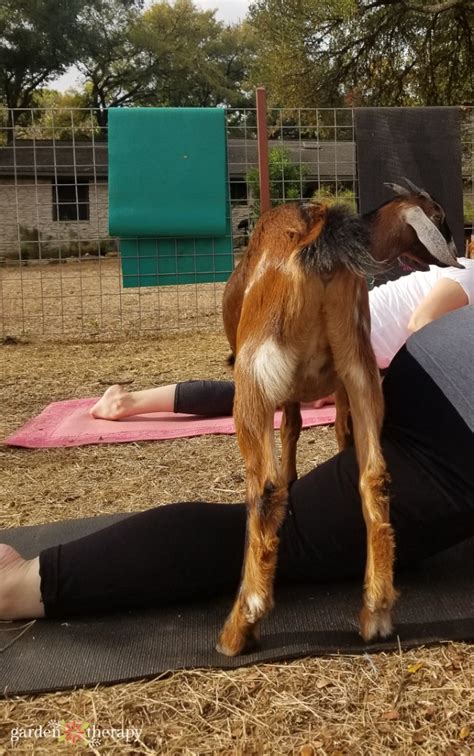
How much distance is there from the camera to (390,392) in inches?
85.0

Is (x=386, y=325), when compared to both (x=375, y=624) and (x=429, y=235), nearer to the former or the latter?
(x=429, y=235)

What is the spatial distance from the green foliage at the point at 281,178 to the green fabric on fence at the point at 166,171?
39.4 inches

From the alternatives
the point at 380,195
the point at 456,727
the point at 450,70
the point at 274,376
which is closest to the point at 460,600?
the point at 456,727

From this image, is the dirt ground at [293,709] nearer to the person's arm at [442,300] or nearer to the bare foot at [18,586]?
the bare foot at [18,586]

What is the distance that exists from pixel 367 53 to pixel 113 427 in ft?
58.7

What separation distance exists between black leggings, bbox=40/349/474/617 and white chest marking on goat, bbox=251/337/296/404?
314 millimetres

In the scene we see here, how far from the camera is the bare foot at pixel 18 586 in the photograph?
198cm

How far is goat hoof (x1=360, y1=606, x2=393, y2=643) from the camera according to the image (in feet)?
6.18

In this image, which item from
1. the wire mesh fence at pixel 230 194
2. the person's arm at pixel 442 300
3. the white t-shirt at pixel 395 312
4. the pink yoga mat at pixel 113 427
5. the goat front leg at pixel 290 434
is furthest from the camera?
the wire mesh fence at pixel 230 194

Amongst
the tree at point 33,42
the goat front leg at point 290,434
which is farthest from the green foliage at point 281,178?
the tree at point 33,42

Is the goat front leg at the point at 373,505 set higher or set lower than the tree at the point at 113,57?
lower

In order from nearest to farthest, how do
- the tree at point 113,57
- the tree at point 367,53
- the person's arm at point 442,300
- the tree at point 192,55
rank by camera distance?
the person's arm at point 442,300
the tree at point 367,53
the tree at point 113,57
the tree at point 192,55

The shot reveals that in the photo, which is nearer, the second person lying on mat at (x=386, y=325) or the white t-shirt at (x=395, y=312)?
the second person lying on mat at (x=386, y=325)

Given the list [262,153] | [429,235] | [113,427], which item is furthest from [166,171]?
[429,235]
